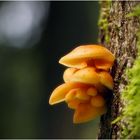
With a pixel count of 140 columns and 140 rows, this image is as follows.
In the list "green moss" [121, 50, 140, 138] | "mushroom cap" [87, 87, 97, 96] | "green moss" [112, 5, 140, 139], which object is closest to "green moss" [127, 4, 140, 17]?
"green moss" [112, 5, 140, 139]

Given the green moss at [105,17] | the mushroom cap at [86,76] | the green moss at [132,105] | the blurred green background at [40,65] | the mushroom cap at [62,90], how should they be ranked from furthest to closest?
the blurred green background at [40,65], the green moss at [105,17], the mushroom cap at [62,90], the mushroom cap at [86,76], the green moss at [132,105]

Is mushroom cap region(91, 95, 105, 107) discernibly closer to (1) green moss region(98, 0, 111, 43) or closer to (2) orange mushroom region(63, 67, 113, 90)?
(2) orange mushroom region(63, 67, 113, 90)

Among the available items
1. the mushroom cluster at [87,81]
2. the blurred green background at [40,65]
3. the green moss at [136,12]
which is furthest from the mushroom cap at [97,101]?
the blurred green background at [40,65]

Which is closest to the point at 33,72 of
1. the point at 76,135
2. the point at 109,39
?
the point at 76,135

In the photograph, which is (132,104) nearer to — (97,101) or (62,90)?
(97,101)

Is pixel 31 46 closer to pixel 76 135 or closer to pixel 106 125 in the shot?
pixel 76 135

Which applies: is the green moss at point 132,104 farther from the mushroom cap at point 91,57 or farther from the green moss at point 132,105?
the mushroom cap at point 91,57
